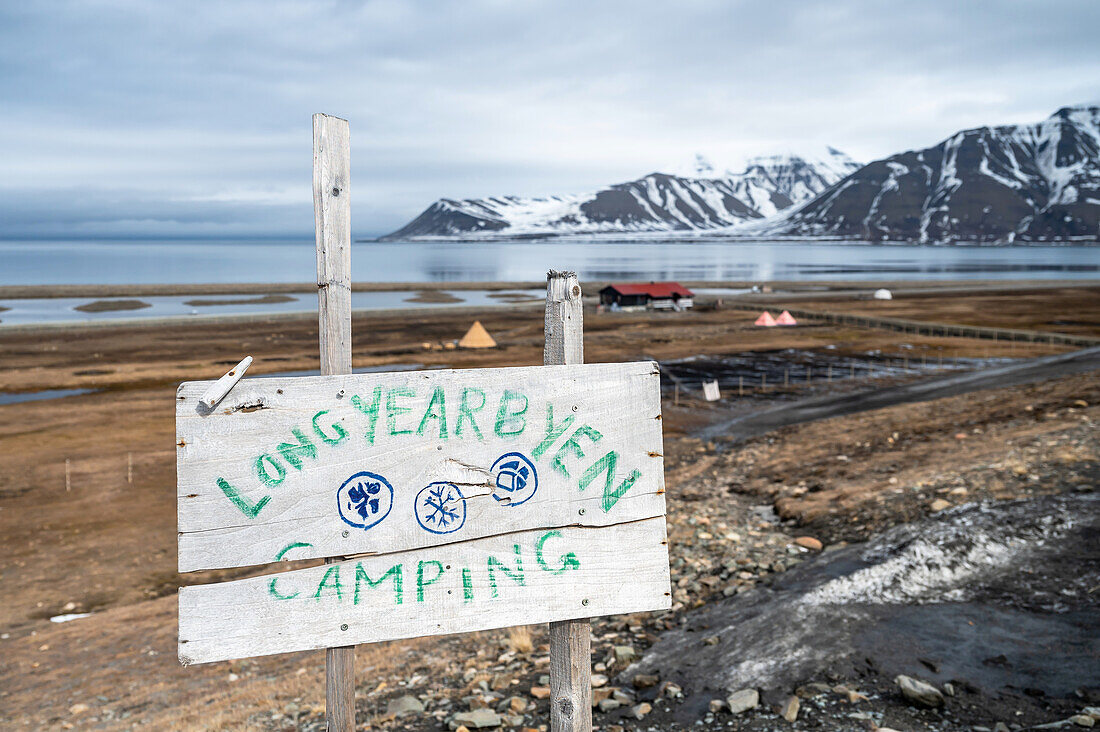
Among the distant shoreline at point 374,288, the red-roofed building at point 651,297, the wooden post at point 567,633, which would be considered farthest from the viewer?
the distant shoreline at point 374,288

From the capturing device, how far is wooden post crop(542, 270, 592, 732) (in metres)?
3.07

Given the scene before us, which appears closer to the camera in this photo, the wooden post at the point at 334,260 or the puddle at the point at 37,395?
the wooden post at the point at 334,260

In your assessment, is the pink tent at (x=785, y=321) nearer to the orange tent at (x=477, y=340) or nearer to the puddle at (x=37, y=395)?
the orange tent at (x=477, y=340)

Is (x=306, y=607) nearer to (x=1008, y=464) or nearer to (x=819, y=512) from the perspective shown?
(x=819, y=512)

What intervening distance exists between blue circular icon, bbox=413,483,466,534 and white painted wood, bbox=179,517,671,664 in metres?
0.09

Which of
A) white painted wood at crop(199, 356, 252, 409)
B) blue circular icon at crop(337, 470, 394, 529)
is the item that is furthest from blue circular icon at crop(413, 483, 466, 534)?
white painted wood at crop(199, 356, 252, 409)

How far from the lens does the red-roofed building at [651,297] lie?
72688 mm

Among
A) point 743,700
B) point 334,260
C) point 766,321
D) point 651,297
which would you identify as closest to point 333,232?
point 334,260

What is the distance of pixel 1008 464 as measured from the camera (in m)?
10.6

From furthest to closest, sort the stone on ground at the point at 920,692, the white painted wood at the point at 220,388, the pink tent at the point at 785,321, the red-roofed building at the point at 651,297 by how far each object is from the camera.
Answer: the red-roofed building at the point at 651,297 < the pink tent at the point at 785,321 < the stone on ground at the point at 920,692 < the white painted wood at the point at 220,388

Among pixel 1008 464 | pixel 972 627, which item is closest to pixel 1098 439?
pixel 1008 464

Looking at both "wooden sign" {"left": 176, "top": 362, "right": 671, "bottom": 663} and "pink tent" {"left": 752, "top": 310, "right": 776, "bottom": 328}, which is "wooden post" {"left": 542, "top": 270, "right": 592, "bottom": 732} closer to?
"wooden sign" {"left": 176, "top": 362, "right": 671, "bottom": 663}

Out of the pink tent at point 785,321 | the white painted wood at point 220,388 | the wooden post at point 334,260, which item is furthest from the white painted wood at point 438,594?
the pink tent at point 785,321

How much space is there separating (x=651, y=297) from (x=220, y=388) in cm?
7163
